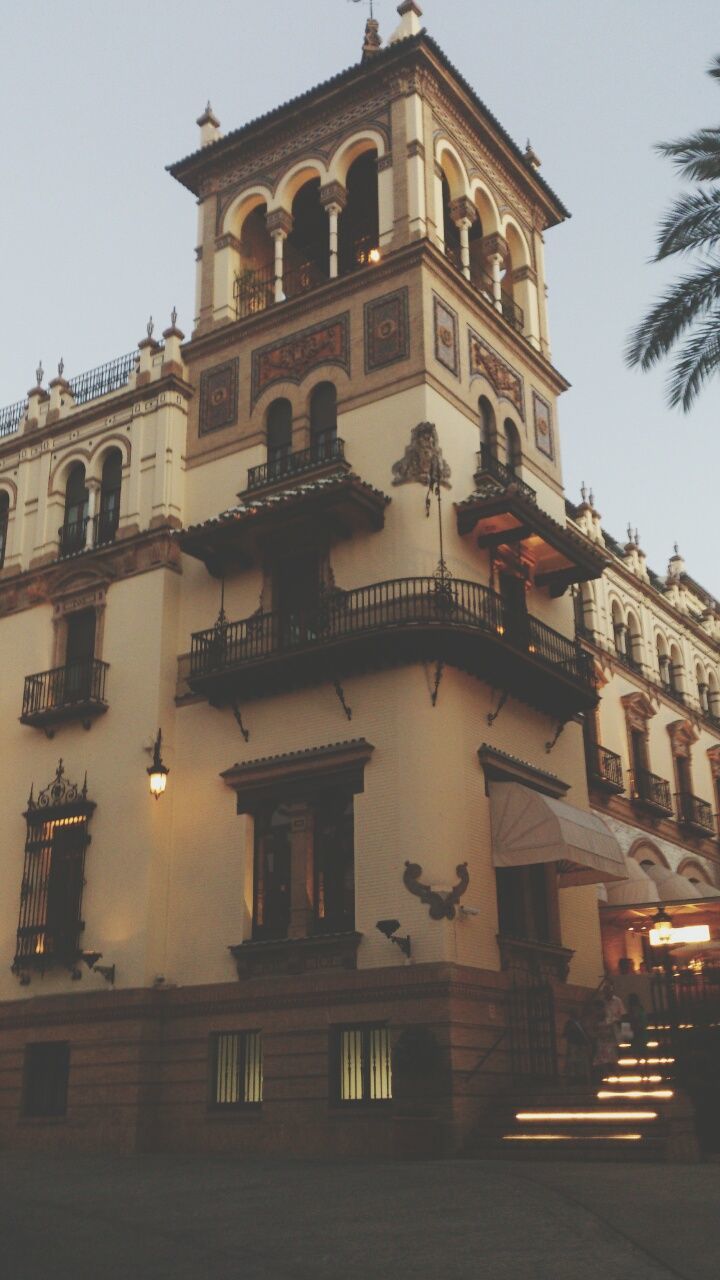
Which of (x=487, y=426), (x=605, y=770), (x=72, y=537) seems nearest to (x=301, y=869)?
(x=72, y=537)

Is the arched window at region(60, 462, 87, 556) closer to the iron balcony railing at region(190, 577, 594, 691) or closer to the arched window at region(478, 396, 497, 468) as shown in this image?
the iron balcony railing at region(190, 577, 594, 691)

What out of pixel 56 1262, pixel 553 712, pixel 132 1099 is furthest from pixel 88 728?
pixel 56 1262

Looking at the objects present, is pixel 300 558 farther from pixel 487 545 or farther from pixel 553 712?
pixel 553 712

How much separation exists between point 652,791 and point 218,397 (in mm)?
17122

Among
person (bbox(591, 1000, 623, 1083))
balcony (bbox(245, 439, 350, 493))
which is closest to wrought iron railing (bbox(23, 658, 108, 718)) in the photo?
balcony (bbox(245, 439, 350, 493))

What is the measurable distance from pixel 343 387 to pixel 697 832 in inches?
754

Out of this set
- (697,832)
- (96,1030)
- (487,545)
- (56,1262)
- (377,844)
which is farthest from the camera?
(697,832)

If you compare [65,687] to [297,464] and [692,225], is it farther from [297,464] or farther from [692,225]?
[692,225]

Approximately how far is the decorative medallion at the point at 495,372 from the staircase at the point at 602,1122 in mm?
15043

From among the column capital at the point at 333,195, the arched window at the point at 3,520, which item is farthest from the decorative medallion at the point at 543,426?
the arched window at the point at 3,520

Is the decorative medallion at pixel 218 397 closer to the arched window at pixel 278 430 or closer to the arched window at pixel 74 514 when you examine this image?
the arched window at pixel 278 430

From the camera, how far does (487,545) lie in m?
27.2

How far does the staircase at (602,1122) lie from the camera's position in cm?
1823

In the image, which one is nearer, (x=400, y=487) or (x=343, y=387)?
(x=400, y=487)
